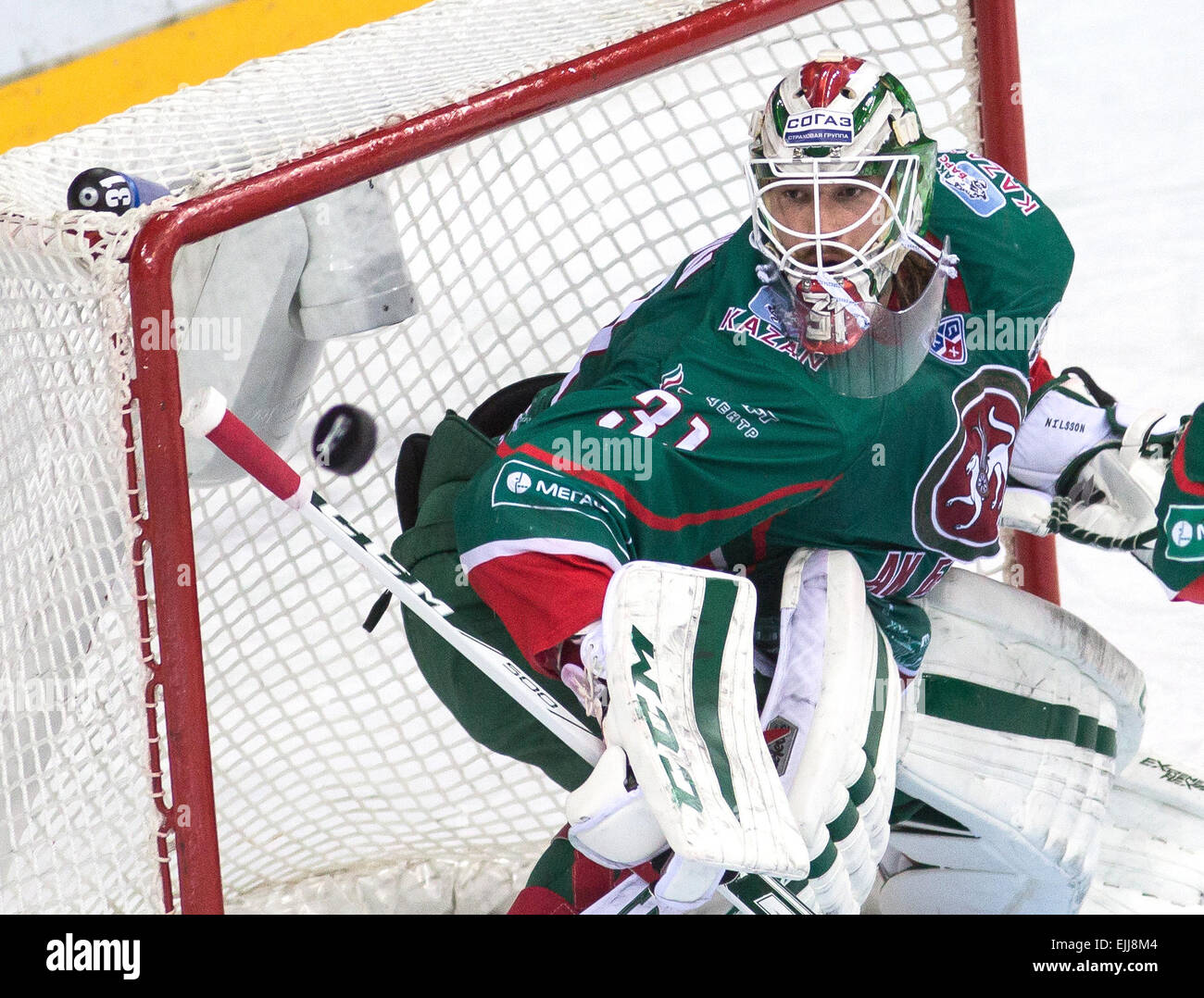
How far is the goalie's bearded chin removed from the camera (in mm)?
1339

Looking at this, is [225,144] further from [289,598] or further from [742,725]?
[289,598]

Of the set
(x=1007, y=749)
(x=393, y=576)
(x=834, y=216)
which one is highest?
(x=834, y=216)

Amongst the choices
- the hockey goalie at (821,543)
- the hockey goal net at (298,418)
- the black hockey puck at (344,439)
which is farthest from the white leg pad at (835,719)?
the black hockey puck at (344,439)

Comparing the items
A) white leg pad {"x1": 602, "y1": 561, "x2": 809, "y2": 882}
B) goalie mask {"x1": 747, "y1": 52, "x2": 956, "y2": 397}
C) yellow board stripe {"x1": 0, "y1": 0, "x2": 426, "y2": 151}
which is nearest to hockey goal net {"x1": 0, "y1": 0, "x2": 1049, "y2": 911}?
goalie mask {"x1": 747, "y1": 52, "x2": 956, "y2": 397}

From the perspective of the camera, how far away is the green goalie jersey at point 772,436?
141 cm

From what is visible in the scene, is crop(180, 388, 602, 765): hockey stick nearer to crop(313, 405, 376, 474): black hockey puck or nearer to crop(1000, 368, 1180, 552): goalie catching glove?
crop(313, 405, 376, 474): black hockey puck

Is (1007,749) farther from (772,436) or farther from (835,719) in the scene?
(772,436)

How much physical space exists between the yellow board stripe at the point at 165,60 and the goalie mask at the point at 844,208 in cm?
210

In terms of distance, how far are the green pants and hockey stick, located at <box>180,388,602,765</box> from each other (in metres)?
0.15

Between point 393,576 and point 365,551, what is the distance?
0.12 ft

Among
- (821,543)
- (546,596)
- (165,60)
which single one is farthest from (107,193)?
(165,60)

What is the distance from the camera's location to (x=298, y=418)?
193 cm

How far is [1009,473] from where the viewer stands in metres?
1.85

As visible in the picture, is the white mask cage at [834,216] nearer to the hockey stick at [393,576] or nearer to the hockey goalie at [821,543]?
the hockey goalie at [821,543]
